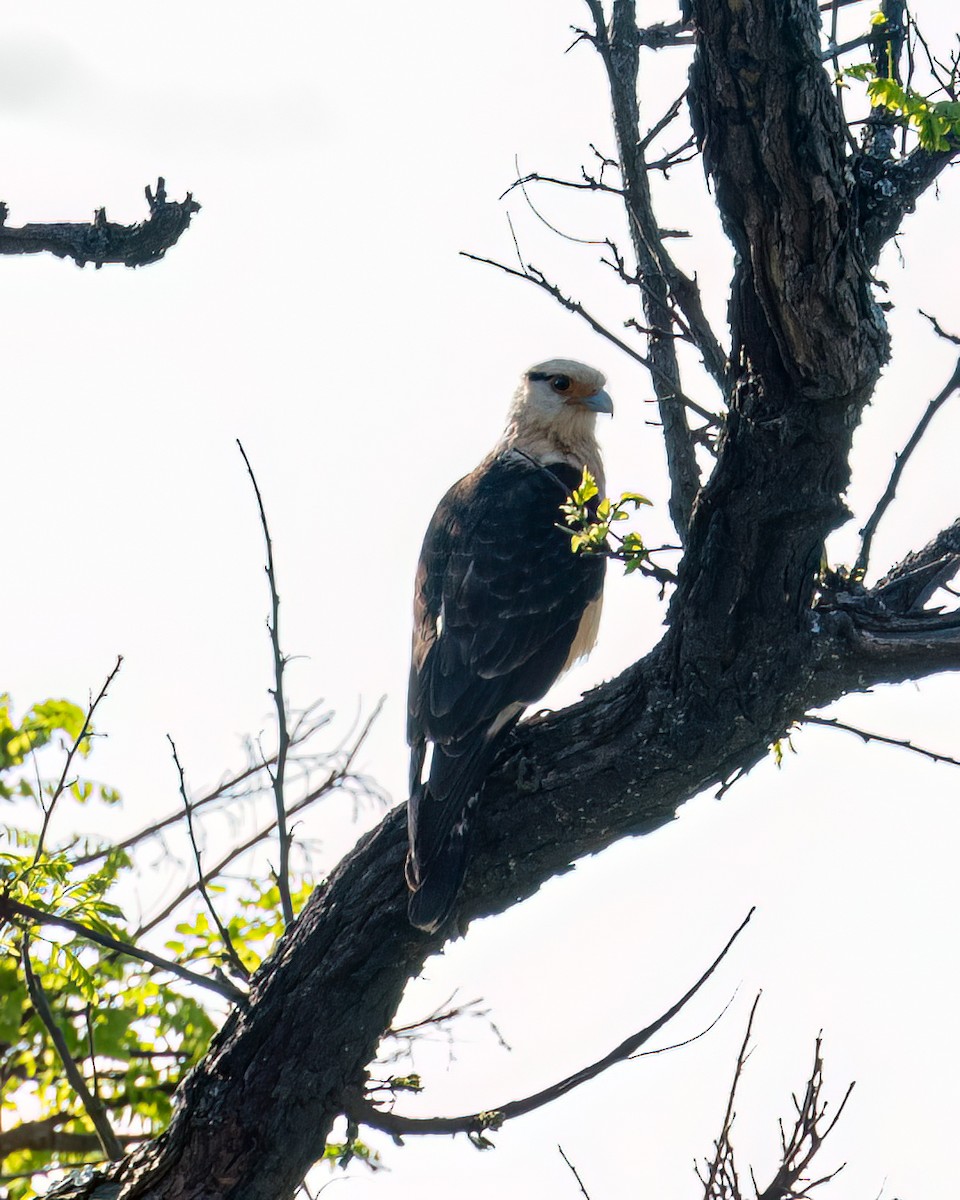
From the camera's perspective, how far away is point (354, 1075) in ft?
13.7

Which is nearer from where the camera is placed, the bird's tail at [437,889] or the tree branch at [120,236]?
the bird's tail at [437,889]

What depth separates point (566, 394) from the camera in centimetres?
621

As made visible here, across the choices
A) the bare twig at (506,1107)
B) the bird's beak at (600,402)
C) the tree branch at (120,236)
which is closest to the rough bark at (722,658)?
the bare twig at (506,1107)

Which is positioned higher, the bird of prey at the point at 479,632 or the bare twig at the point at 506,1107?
the bird of prey at the point at 479,632

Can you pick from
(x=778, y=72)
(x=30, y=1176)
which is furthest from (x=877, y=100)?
(x=30, y=1176)

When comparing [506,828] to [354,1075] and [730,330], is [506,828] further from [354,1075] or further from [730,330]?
[730,330]

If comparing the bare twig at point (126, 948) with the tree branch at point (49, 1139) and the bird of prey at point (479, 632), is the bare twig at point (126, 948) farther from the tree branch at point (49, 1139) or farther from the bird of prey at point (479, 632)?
the tree branch at point (49, 1139)

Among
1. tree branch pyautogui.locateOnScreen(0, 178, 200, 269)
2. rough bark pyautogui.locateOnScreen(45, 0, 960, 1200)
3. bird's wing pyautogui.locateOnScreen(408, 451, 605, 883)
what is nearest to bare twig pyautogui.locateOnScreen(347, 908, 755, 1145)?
rough bark pyautogui.locateOnScreen(45, 0, 960, 1200)

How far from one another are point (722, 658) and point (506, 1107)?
4.74ft

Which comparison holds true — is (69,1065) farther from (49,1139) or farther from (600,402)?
(600,402)

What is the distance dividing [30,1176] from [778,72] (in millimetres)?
4792

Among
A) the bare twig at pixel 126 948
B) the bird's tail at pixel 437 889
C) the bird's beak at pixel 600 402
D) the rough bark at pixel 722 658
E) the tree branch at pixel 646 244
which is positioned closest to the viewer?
the rough bark at pixel 722 658

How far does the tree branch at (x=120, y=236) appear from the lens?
14.6 ft

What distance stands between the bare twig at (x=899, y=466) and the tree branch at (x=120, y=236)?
2318mm
